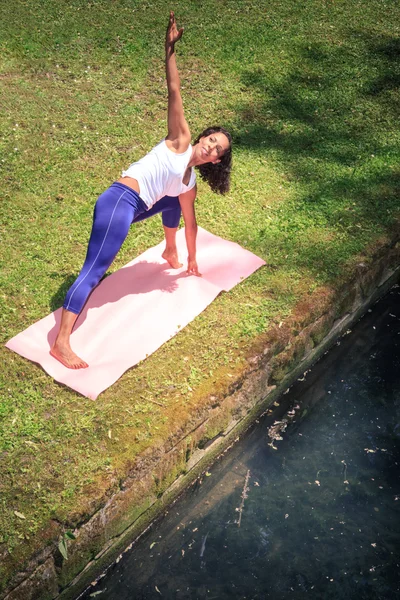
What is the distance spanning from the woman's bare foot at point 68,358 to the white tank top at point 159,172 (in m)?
1.14

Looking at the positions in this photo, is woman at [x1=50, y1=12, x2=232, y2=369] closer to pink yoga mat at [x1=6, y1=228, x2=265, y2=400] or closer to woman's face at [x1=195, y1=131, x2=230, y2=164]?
woman's face at [x1=195, y1=131, x2=230, y2=164]

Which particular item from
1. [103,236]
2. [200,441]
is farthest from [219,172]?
[200,441]

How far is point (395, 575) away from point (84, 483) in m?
1.98

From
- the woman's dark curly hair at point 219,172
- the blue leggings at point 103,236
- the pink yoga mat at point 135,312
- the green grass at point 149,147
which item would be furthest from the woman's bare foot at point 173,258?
the blue leggings at point 103,236

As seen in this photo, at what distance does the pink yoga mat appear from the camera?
18.2 feet

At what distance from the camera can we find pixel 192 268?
6320 mm

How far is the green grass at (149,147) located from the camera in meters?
5.09

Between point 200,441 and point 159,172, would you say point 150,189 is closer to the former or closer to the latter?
point 159,172

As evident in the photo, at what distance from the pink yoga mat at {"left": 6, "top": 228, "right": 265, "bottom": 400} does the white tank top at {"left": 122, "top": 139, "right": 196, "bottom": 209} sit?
0.81 metres

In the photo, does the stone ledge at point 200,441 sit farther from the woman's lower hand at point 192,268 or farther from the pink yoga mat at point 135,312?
the woman's lower hand at point 192,268

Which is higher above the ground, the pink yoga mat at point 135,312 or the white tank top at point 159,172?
the white tank top at point 159,172

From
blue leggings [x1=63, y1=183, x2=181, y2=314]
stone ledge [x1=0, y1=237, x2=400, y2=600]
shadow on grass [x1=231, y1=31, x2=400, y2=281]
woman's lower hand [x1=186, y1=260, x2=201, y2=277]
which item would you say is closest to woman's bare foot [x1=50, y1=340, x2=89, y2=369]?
blue leggings [x1=63, y1=183, x2=181, y2=314]

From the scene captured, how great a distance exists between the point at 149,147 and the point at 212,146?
2.64 meters

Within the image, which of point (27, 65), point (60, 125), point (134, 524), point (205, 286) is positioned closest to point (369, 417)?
point (205, 286)
